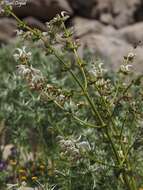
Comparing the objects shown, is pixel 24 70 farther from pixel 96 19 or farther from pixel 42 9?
pixel 96 19

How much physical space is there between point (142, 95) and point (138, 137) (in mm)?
300

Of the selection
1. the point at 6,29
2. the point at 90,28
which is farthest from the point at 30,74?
the point at 90,28

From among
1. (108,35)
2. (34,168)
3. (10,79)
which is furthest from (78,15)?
(34,168)

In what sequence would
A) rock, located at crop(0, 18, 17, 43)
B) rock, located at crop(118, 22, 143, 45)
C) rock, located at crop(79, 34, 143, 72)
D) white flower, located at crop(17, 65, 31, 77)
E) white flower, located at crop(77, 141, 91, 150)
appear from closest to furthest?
white flower, located at crop(17, 65, 31, 77) → white flower, located at crop(77, 141, 91, 150) → rock, located at crop(79, 34, 143, 72) → rock, located at crop(118, 22, 143, 45) → rock, located at crop(0, 18, 17, 43)

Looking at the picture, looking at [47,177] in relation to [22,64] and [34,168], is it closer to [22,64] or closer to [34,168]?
[34,168]

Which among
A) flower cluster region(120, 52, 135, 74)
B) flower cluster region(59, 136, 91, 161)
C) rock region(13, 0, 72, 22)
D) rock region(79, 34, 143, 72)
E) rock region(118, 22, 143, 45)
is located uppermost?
rock region(13, 0, 72, 22)

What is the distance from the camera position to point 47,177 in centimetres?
579

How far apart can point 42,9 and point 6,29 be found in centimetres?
125

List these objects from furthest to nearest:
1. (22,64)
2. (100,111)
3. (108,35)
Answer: (108,35), (100,111), (22,64)

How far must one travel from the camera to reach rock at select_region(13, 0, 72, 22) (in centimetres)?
1608

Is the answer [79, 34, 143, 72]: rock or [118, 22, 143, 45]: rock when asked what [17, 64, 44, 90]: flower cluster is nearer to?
[79, 34, 143, 72]: rock

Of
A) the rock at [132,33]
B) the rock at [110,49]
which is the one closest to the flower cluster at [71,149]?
the rock at [110,49]

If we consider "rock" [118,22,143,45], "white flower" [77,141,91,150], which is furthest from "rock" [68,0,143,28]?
"white flower" [77,141,91,150]

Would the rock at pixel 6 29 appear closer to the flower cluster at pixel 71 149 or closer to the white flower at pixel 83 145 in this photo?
the white flower at pixel 83 145
